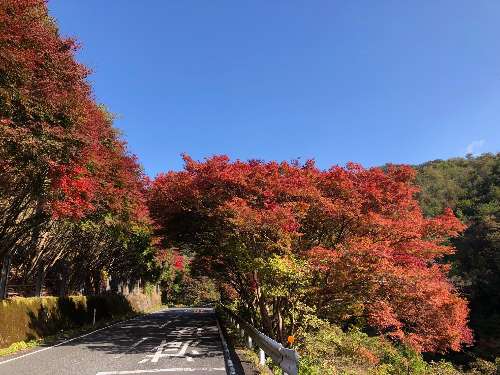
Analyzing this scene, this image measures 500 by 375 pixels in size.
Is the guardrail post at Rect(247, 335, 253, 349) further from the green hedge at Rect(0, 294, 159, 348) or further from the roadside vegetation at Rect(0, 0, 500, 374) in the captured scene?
the green hedge at Rect(0, 294, 159, 348)

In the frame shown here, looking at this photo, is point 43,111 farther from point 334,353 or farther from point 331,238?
point 334,353

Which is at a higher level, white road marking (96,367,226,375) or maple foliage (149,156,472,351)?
maple foliage (149,156,472,351)

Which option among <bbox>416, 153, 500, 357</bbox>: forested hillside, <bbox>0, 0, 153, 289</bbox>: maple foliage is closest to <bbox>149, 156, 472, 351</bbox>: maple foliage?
<bbox>0, 0, 153, 289</bbox>: maple foliage

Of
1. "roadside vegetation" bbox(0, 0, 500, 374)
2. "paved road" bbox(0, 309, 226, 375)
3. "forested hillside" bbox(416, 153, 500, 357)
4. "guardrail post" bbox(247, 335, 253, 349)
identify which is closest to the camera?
"paved road" bbox(0, 309, 226, 375)

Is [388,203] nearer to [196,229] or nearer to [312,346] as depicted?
[312,346]

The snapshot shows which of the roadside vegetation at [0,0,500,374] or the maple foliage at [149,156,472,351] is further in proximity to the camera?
the maple foliage at [149,156,472,351]

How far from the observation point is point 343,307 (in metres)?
15.5

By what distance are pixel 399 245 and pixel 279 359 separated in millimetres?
8030

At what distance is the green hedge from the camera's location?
14.9 m

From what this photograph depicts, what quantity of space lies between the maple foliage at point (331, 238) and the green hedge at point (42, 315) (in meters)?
6.42

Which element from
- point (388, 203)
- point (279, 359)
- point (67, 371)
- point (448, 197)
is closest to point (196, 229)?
point (388, 203)

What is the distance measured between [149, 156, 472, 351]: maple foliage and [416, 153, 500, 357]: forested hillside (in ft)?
86.2

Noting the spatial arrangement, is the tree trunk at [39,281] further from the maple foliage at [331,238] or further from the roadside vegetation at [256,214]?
the maple foliage at [331,238]

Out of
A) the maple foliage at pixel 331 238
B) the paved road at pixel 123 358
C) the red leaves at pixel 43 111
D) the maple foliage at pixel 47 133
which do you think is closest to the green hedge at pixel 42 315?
the paved road at pixel 123 358
